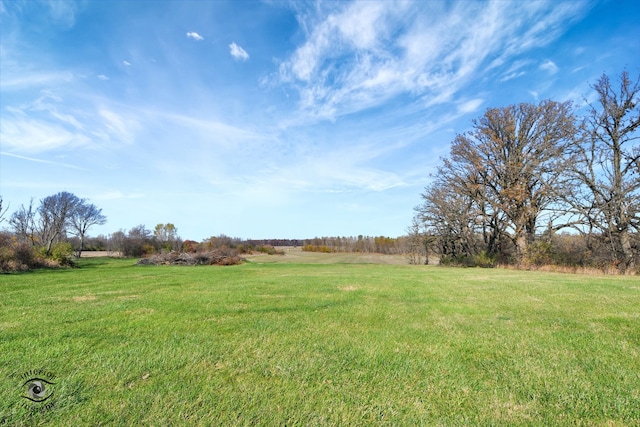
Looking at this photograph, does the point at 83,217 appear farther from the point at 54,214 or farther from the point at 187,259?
the point at 187,259

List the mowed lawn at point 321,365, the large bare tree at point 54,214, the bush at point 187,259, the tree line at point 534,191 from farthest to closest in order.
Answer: the large bare tree at point 54,214 < the bush at point 187,259 < the tree line at point 534,191 < the mowed lawn at point 321,365

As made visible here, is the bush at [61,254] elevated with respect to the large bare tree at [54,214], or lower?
lower

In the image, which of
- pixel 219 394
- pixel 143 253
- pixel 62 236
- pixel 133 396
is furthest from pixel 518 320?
pixel 62 236

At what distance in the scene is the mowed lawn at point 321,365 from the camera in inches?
92.3

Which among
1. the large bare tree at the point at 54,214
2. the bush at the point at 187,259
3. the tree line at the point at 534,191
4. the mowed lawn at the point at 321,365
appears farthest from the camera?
the large bare tree at the point at 54,214

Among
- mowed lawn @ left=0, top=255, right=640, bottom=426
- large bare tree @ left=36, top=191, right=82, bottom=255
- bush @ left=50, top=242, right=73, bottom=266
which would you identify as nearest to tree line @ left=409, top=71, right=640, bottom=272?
mowed lawn @ left=0, top=255, right=640, bottom=426

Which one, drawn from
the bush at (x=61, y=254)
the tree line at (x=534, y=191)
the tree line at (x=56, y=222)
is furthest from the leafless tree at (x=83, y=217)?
the tree line at (x=534, y=191)

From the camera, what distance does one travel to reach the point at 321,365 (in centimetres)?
321

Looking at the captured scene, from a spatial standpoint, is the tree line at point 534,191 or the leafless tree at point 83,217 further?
the leafless tree at point 83,217

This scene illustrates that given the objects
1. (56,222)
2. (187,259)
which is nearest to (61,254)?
(187,259)

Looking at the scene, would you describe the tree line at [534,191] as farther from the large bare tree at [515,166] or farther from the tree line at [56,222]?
the tree line at [56,222]

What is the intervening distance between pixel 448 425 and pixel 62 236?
2644 inches

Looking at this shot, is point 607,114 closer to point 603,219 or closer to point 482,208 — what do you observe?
point 603,219

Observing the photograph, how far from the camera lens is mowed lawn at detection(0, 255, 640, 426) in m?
2.34
